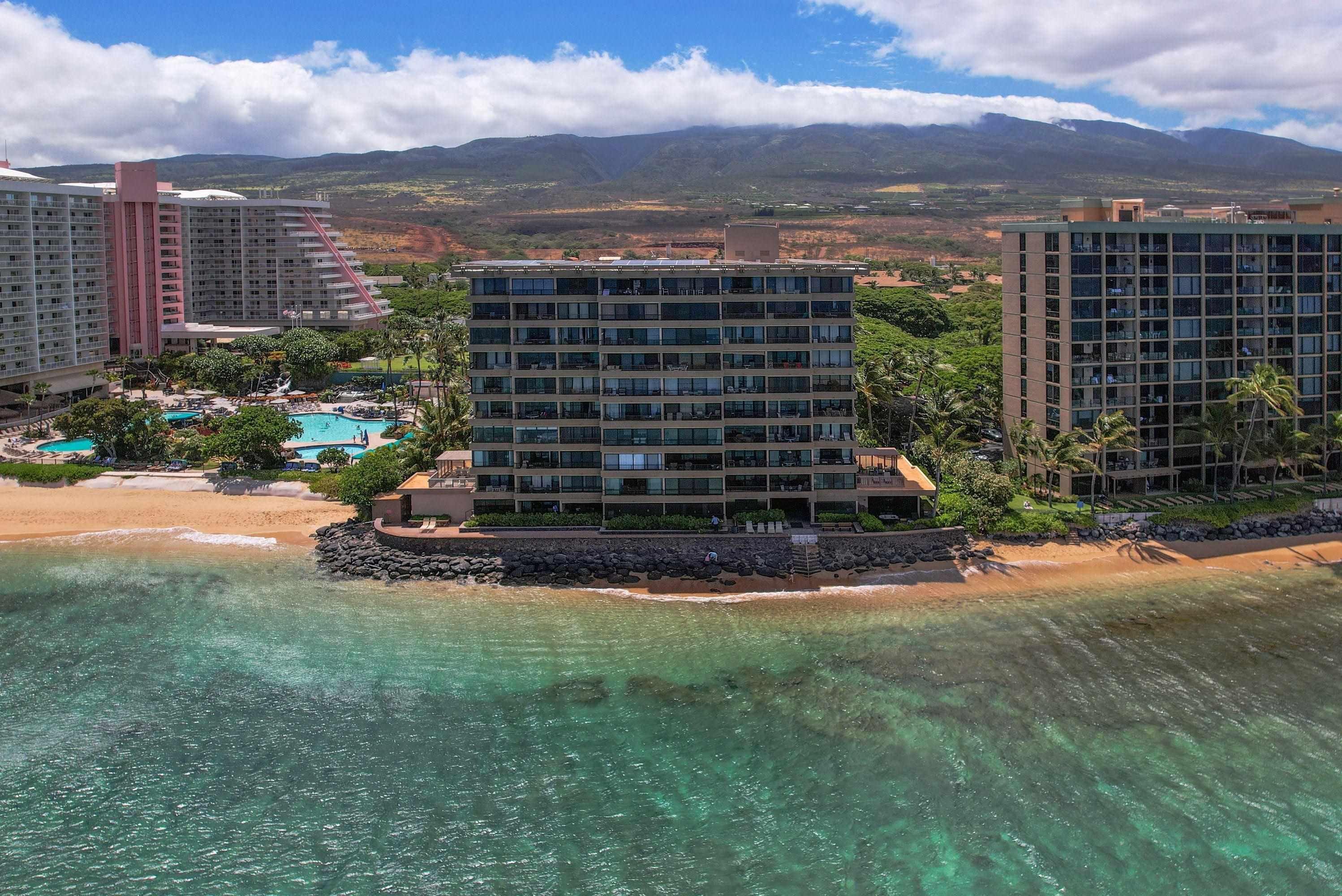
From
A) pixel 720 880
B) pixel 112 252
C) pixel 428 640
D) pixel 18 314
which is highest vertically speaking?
pixel 112 252

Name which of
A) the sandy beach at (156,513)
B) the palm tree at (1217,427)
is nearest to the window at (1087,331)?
the palm tree at (1217,427)

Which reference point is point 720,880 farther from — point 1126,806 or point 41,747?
point 41,747

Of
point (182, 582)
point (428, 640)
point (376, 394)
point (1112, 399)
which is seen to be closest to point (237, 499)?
point (182, 582)

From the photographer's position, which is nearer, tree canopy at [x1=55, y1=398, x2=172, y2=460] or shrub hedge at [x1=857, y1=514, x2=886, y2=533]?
shrub hedge at [x1=857, y1=514, x2=886, y2=533]

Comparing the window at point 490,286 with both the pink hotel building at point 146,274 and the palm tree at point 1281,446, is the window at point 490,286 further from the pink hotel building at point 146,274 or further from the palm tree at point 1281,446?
the pink hotel building at point 146,274

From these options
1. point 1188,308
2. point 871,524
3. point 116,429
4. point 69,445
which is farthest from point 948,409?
point 69,445

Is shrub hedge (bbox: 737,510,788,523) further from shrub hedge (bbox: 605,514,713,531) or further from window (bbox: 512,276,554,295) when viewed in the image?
window (bbox: 512,276,554,295)

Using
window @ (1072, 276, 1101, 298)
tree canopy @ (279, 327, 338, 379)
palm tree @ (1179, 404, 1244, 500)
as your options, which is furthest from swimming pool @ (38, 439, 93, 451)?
palm tree @ (1179, 404, 1244, 500)
